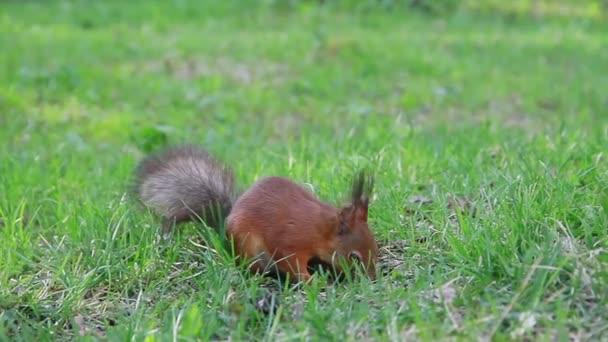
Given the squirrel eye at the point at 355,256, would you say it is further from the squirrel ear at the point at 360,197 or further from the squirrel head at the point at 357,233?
the squirrel ear at the point at 360,197

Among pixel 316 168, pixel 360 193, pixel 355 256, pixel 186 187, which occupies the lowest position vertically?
pixel 316 168

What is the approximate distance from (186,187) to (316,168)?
124cm

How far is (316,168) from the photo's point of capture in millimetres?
4617

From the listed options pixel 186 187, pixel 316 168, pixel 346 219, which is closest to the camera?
pixel 346 219

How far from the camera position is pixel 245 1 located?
43.8 ft

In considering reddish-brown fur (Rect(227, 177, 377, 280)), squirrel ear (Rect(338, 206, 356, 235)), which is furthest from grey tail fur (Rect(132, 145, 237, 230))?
squirrel ear (Rect(338, 206, 356, 235))

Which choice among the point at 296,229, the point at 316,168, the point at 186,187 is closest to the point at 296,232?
the point at 296,229

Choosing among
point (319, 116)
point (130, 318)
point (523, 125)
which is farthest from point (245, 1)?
point (130, 318)

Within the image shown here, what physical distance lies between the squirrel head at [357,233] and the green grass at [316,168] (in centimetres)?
8

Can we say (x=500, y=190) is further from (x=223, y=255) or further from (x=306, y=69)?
(x=306, y=69)

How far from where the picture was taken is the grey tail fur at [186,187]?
11.4 feet

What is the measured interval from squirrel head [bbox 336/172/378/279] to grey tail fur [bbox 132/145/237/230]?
1.88 ft

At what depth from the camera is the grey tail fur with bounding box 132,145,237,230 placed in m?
Result: 3.47

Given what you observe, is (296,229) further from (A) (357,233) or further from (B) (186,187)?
(B) (186,187)
